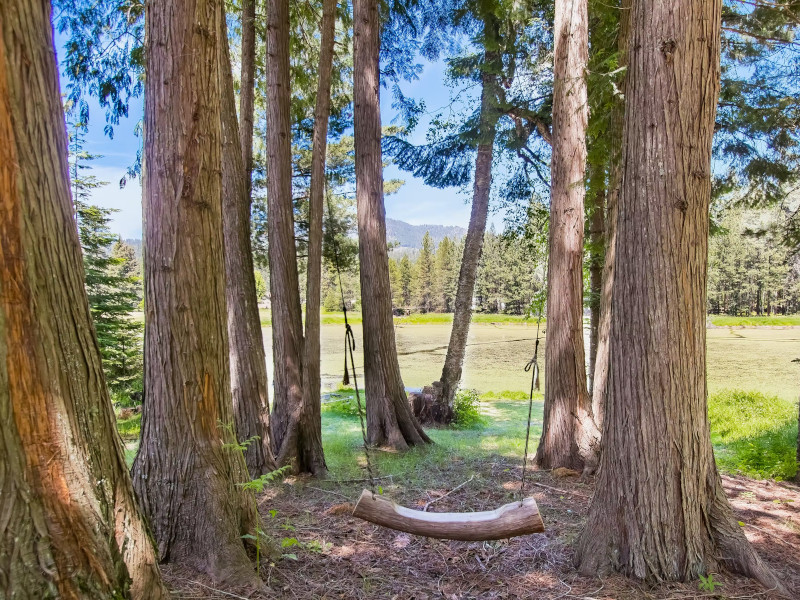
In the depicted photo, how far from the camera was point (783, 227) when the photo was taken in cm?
632

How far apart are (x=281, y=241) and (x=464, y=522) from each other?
3.55 metres

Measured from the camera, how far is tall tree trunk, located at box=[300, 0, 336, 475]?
4801mm

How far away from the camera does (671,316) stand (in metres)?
2.58

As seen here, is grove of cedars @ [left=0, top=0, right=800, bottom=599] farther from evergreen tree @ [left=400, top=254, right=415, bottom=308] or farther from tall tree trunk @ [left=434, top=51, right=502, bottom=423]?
evergreen tree @ [left=400, top=254, right=415, bottom=308]

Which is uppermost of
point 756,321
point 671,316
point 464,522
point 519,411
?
point 671,316

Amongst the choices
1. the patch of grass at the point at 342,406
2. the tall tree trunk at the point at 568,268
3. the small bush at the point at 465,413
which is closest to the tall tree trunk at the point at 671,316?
the tall tree trunk at the point at 568,268

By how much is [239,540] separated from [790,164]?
323 inches

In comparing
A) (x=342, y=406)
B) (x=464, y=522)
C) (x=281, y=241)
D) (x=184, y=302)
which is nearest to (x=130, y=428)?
(x=342, y=406)

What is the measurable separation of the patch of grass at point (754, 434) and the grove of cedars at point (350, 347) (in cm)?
6

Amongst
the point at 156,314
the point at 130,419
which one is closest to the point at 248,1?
the point at 156,314

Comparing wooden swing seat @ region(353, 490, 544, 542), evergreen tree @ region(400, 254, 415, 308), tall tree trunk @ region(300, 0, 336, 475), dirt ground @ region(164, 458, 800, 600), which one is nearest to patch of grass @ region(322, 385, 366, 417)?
tall tree trunk @ region(300, 0, 336, 475)

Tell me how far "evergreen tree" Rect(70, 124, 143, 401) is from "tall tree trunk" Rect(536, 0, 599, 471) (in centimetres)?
786

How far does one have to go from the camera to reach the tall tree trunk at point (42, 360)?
1417mm

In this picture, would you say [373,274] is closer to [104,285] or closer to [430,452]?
[430,452]
